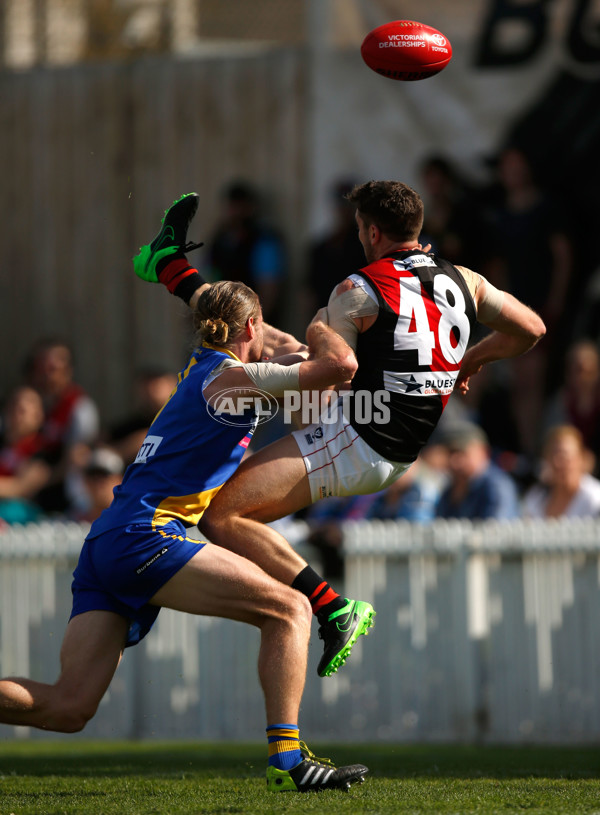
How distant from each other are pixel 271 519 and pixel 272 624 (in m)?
0.49

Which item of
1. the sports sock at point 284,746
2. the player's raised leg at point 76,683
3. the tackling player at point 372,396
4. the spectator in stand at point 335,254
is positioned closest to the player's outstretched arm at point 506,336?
the tackling player at point 372,396

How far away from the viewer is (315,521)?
33.3 ft

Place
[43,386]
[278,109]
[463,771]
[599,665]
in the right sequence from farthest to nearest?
[278,109] < [43,386] < [599,665] < [463,771]

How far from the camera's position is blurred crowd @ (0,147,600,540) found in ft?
31.1

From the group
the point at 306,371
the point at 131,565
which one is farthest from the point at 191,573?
the point at 306,371

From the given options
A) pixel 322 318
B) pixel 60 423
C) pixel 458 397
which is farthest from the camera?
pixel 60 423

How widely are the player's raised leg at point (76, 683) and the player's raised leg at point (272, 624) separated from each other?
274mm

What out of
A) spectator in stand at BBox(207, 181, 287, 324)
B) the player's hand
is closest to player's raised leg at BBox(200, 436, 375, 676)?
the player's hand

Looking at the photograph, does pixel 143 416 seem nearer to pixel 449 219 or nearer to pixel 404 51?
pixel 449 219

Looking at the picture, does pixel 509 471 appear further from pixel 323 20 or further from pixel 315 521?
pixel 323 20

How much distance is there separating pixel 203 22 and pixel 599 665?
27.7 ft

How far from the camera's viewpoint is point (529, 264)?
430 inches

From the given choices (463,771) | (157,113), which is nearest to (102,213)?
(157,113)

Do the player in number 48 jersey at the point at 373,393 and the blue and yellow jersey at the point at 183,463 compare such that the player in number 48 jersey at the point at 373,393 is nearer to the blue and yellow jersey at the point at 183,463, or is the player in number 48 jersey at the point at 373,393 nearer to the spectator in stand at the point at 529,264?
the blue and yellow jersey at the point at 183,463
